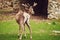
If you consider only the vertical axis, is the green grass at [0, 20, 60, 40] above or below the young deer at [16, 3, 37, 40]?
below

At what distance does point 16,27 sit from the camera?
176ft

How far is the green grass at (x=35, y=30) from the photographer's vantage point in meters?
53.7

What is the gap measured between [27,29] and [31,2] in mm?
330

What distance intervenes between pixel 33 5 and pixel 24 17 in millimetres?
184

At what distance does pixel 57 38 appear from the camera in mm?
53719

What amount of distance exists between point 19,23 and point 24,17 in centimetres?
9

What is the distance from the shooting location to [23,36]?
176ft

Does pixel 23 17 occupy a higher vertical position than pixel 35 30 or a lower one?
higher

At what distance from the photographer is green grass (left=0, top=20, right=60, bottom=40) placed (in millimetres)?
53719

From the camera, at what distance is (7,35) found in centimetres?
5375

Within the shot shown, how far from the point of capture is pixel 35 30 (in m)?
53.8

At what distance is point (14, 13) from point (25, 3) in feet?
0.59

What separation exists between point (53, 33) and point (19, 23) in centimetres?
43

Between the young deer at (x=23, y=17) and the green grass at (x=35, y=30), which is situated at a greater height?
the young deer at (x=23, y=17)
